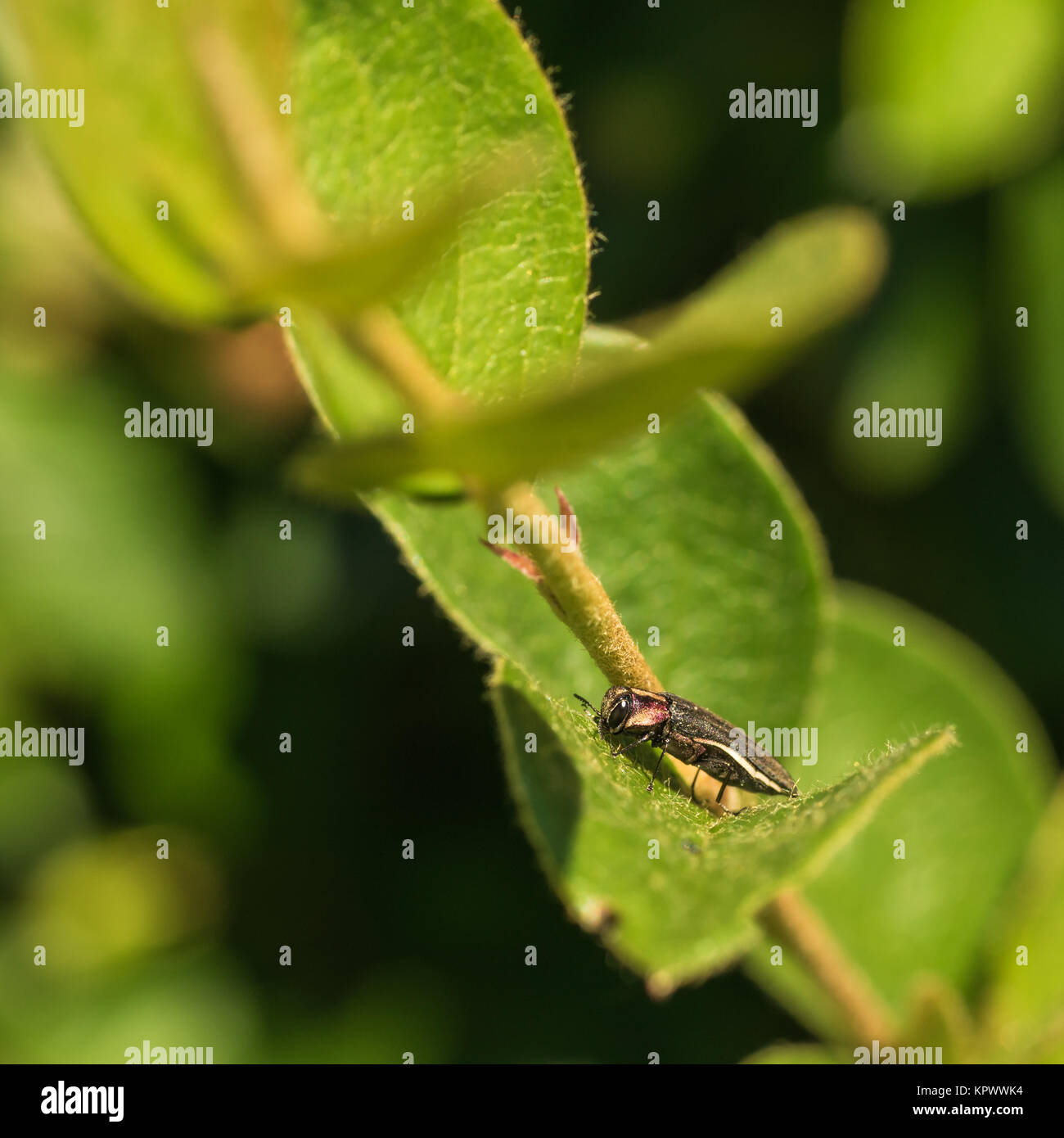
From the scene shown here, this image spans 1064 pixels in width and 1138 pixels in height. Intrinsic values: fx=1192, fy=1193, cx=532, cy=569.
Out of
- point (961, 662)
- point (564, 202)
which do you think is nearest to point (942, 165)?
point (961, 662)

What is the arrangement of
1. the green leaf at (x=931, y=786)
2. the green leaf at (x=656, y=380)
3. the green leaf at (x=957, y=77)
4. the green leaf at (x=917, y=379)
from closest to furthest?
the green leaf at (x=656, y=380)
the green leaf at (x=931, y=786)
the green leaf at (x=957, y=77)
the green leaf at (x=917, y=379)

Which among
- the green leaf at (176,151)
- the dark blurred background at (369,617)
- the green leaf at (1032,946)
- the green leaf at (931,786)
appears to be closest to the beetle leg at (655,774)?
the green leaf at (176,151)

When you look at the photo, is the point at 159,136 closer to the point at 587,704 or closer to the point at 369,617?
the point at 587,704

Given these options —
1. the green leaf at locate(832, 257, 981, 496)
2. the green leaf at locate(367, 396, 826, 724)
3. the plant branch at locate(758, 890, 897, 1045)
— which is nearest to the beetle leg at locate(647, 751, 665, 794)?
the plant branch at locate(758, 890, 897, 1045)

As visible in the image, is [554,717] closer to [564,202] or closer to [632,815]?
[632,815]

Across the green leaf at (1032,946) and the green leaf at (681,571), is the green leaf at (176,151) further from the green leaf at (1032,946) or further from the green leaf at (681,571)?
the green leaf at (1032,946)
